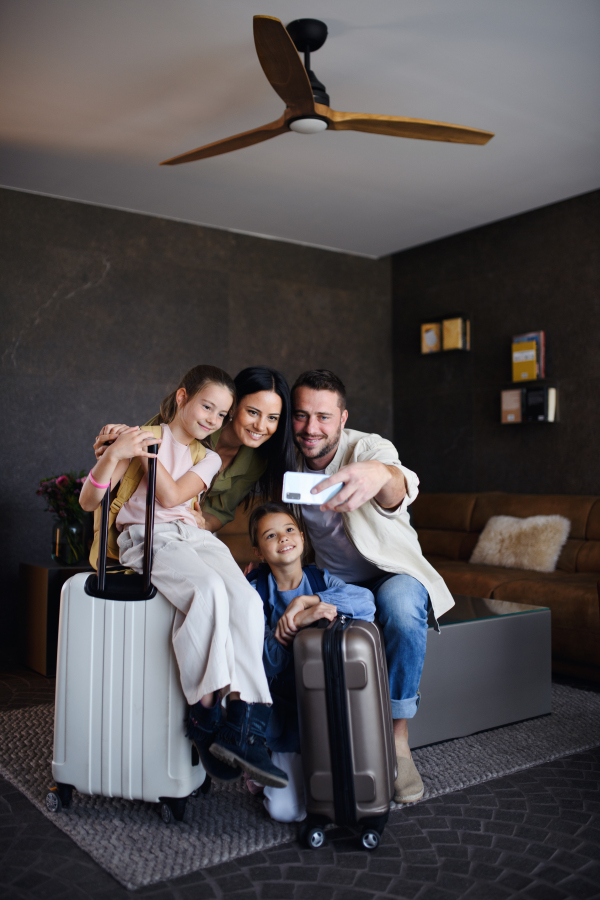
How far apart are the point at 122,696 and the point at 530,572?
2.57 m

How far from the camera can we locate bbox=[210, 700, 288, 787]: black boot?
1648mm

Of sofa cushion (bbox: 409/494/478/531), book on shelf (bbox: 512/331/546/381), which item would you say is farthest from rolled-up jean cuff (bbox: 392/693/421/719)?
book on shelf (bbox: 512/331/546/381)

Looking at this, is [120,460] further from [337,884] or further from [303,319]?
[303,319]

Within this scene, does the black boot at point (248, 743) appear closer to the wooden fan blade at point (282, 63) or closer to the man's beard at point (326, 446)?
the man's beard at point (326, 446)

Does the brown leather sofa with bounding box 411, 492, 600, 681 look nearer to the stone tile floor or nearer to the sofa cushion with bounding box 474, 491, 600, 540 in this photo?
the sofa cushion with bounding box 474, 491, 600, 540

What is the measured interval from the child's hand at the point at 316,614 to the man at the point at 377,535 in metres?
0.25

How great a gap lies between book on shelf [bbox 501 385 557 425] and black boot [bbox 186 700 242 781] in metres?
3.44

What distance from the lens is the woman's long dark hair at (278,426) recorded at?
2162mm

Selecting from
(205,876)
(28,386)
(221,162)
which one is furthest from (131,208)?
(205,876)

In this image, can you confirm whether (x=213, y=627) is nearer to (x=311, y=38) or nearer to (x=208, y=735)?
(x=208, y=735)

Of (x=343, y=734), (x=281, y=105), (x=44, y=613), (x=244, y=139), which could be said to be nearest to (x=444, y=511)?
(x=44, y=613)

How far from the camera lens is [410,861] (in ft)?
5.48

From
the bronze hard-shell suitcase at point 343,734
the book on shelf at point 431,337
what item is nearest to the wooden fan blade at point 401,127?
the bronze hard-shell suitcase at point 343,734

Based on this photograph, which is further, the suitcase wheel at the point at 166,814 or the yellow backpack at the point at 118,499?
the yellow backpack at the point at 118,499
